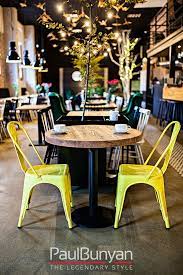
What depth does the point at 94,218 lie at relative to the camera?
9.74 ft

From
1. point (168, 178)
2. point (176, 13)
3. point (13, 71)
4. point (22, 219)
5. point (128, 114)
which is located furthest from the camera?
point (13, 71)

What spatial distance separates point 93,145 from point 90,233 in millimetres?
808

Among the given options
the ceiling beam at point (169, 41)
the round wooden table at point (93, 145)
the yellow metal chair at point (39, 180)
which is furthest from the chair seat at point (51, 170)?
the ceiling beam at point (169, 41)

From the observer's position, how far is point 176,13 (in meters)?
11.0

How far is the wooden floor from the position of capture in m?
2.24

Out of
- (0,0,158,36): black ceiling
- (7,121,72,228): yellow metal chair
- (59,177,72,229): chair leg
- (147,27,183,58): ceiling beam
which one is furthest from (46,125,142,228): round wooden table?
(0,0,158,36): black ceiling

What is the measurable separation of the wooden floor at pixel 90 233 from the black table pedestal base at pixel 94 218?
0.31ft

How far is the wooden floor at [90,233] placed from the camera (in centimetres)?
224

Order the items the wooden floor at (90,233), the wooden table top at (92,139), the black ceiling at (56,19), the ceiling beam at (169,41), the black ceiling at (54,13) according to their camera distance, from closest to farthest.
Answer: the wooden floor at (90,233) → the wooden table top at (92,139) → the ceiling beam at (169,41) → the black ceiling at (54,13) → the black ceiling at (56,19)

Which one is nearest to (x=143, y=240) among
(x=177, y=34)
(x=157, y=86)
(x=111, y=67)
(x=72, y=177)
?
(x=72, y=177)

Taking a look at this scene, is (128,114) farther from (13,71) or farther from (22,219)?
(13,71)

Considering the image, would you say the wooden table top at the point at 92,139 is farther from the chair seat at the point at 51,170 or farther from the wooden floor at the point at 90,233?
the wooden floor at the point at 90,233

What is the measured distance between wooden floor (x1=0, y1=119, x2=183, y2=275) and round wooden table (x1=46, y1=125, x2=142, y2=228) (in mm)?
149

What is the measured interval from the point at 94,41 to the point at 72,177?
1.70m
